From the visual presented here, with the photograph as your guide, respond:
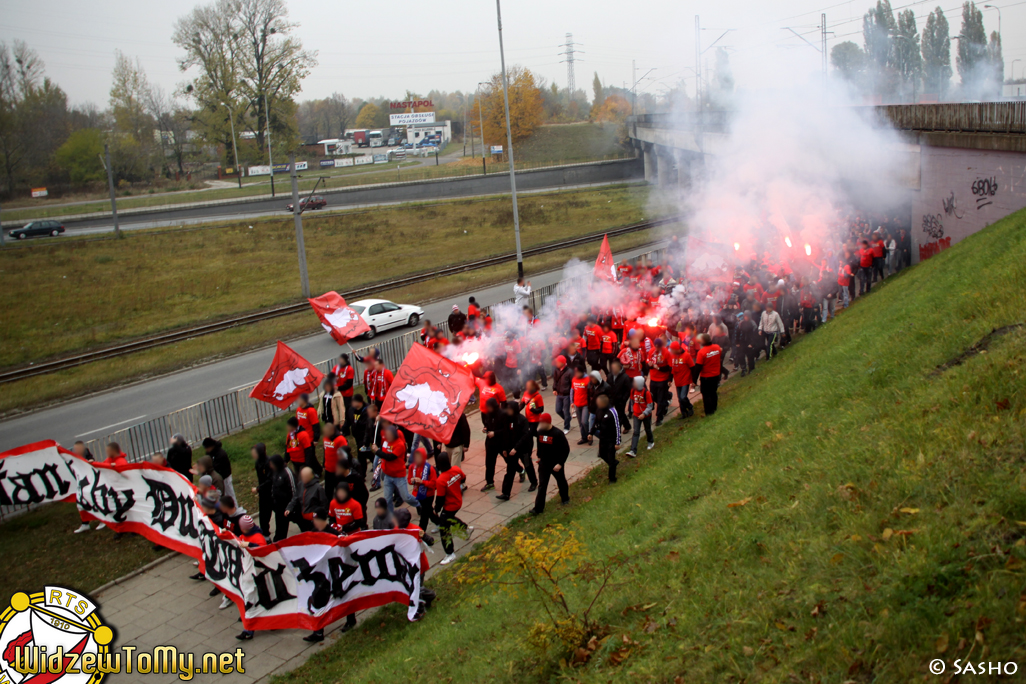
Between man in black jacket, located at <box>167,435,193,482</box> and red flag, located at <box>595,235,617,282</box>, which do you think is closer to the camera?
man in black jacket, located at <box>167,435,193,482</box>

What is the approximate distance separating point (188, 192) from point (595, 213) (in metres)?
40.4

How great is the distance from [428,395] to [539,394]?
162 cm

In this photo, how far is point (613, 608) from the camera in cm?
607

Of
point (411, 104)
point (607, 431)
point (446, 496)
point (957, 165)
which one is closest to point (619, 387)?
point (607, 431)

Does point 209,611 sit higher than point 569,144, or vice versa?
point 569,144

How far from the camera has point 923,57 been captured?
177 ft

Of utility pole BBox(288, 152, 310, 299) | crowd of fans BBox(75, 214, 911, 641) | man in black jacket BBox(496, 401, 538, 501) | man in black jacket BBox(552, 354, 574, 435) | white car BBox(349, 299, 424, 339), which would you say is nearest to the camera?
crowd of fans BBox(75, 214, 911, 641)

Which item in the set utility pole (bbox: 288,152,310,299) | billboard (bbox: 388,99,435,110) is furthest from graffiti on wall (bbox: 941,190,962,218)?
billboard (bbox: 388,99,435,110)

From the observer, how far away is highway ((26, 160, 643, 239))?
2093 inches

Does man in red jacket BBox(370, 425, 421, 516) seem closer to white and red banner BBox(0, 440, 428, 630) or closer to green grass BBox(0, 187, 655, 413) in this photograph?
white and red banner BBox(0, 440, 428, 630)

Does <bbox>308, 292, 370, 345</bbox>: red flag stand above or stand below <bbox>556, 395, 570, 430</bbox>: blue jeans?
above

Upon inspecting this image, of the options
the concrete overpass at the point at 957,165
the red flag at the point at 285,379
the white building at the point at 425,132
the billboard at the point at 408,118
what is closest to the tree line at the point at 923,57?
the concrete overpass at the point at 957,165

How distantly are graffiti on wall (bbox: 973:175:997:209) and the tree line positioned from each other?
3246 cm

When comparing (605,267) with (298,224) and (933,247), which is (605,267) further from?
(298,224)
